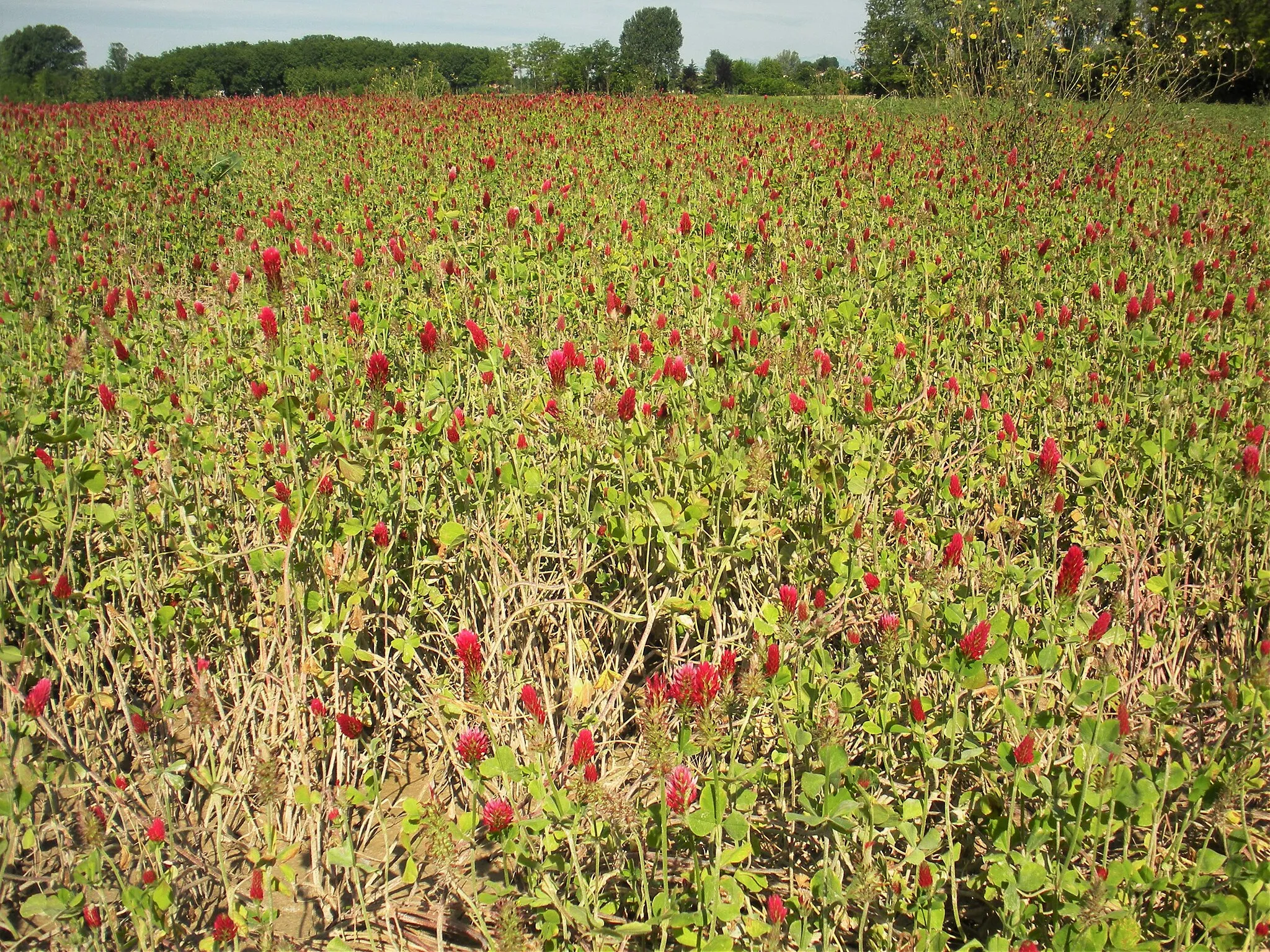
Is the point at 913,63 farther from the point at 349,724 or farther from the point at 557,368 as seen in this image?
the point at 349,724

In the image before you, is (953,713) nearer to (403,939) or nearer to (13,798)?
(403,939)

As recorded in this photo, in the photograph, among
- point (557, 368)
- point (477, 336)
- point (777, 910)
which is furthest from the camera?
point (477, 336)

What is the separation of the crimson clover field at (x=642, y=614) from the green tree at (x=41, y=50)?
89133 millimetres

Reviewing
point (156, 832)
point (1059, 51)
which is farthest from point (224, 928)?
point (1059, 51)

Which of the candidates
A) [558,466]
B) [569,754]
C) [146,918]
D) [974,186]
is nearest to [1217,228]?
[974,186]

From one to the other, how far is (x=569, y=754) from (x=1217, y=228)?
5.46 m

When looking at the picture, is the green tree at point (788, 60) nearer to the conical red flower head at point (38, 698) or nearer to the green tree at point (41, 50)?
the green tree at point (41, 50)

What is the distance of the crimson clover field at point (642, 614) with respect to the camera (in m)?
1.60

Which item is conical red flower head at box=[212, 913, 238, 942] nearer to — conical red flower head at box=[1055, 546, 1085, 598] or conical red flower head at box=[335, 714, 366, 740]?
conical red flower head at box=[335, 714, 366, 740]

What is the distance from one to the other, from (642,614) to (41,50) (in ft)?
375

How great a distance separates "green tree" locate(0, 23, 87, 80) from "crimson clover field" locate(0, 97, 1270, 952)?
89.1 m

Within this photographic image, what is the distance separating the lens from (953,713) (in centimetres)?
173

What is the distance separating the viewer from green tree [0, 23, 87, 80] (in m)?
77.2

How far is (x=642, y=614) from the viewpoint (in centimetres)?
251
